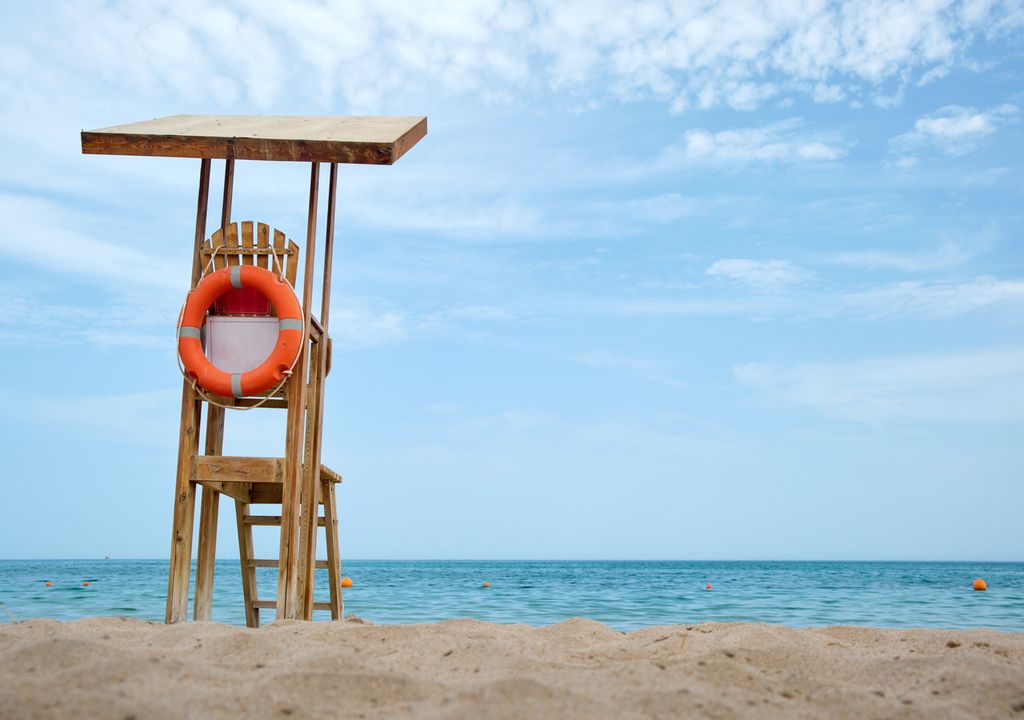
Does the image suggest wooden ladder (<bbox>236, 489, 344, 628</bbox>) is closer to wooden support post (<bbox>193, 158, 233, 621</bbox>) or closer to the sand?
wooden support post (<bbox>193, 158, 233, 621</bbox>)

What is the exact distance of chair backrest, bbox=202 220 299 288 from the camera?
4.51 metres

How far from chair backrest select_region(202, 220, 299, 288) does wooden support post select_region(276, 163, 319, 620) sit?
94mm

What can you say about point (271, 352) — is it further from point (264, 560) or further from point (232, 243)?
point (264, 560)

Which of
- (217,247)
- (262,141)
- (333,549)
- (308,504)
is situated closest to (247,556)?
(333,549)

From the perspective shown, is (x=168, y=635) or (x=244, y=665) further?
(x=168, y=635)

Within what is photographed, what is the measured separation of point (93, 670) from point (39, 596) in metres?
10.1

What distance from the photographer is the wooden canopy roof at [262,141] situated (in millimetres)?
4328

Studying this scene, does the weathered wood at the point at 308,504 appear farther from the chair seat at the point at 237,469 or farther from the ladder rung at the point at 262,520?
the ladder rung at the point at 262,520

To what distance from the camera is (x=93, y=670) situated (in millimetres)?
2246

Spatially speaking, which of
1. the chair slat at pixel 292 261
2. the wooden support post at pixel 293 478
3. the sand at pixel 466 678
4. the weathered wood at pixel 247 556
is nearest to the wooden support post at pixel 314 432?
the wooden support post at pixel 293 478

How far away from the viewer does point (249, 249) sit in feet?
14.9

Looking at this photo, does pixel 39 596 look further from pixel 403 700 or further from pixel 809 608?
pixel 403 700

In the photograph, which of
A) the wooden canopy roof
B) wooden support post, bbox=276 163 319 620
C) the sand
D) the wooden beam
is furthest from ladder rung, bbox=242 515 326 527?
the wooden canopy roof

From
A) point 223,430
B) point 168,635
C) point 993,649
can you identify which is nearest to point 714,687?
point 993,649
